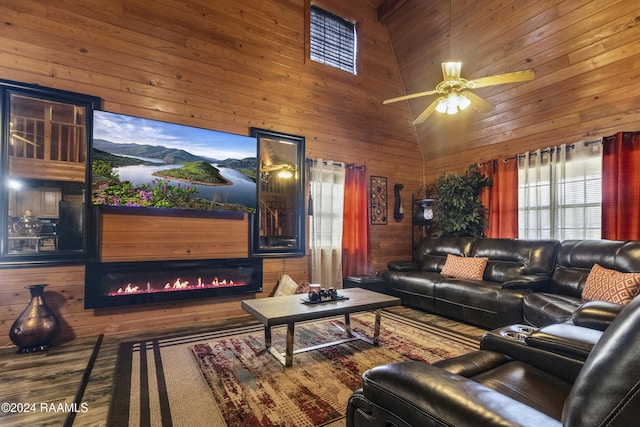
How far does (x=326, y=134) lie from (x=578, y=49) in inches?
127

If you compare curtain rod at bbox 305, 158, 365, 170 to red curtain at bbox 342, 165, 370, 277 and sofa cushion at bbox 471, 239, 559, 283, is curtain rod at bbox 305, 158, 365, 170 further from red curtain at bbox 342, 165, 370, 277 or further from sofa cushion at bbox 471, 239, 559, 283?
sofa cushion at bbox 471, 239, 559, 283

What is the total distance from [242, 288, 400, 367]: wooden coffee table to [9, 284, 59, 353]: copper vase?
1.88m

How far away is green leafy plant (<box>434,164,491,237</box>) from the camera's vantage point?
4981 mm

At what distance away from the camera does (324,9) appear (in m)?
4.96

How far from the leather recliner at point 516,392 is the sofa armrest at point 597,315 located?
1.06ft

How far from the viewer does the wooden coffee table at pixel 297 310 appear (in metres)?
2.50

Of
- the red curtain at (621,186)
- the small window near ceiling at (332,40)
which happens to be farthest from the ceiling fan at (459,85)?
the small window near ceiling at (332,40)

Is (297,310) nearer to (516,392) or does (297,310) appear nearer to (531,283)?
(516,392)

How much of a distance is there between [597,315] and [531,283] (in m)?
2.12

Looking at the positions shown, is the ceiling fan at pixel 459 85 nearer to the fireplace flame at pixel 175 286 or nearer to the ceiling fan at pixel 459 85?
the ceiling fan at pixel 459 85

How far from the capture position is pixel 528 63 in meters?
4.04

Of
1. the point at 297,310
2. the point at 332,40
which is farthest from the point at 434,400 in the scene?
the point at 332,40

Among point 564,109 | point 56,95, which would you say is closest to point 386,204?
point 564,109

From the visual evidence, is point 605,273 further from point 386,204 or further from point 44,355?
point 44,355
